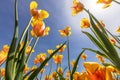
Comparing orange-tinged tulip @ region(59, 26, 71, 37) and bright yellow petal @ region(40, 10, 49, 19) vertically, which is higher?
orange-tinged tulip @ region(59, 26, 71, 37)

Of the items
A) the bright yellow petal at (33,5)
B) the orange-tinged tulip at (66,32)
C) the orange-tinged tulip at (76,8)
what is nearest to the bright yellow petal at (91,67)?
the bright yellow petal at (33,5)

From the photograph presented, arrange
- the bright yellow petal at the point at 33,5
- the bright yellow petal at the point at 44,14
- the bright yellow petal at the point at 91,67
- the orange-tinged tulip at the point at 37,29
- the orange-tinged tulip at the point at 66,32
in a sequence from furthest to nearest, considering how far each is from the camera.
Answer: the orange-tinged tulip at the point at 66,32, the bright yellow petal at the point at 44,14, the bright yellow petal at the point at 33,5, the orange-tinged tulip at the point at 37,29, the bright yellow petal at the point at 91,67

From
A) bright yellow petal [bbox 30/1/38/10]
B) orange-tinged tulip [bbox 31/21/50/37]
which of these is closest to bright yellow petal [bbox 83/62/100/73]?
orange-tinged tulip [bbox 31/21/50/37]

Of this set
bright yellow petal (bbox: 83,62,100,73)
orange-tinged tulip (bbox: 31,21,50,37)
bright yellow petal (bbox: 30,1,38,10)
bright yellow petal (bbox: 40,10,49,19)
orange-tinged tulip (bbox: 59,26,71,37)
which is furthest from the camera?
orange-tinged tulip (bbox: 59,26,71,37)

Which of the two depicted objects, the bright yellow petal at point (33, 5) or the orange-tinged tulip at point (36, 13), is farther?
the bright yellow petal at point (33, 5)

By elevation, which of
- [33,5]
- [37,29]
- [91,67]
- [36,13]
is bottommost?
[91,67]

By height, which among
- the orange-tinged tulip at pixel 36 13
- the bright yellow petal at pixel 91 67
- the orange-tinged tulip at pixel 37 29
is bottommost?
the bright yellow petal at pixel 91 67

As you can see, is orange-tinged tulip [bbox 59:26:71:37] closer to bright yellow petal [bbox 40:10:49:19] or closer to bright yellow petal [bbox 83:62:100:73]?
bright yellow petal [bbox 40:10:49:19]

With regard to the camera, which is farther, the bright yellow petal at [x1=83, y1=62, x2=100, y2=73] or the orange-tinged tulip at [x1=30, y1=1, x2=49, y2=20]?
the orange-tinged tulip at [x1=30, y1=1, x2=49, y2=20]

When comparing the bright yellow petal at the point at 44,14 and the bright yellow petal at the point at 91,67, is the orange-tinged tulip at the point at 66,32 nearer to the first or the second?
the bright yellow petal at the point at 44,14

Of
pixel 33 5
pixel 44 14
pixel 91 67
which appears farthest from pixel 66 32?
pixel 91 67

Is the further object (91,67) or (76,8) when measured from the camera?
(76,8)

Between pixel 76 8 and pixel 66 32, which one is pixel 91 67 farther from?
pixel 66 32
